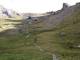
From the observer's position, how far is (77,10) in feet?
316

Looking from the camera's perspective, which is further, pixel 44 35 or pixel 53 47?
pixel 44 35

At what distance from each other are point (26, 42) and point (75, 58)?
27.9 meters

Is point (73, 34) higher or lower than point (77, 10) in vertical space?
lower

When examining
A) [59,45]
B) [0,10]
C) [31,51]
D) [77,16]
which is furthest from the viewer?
[0,10]

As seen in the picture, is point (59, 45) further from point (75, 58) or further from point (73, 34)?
point (75, 58)

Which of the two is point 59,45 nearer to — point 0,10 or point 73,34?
point 73,34

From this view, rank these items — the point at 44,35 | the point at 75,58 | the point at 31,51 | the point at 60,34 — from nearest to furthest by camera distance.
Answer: the point at 75,58 → the point at 31,51 → the point at 60,34 → the point at 44,35

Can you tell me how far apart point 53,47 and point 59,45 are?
271 cm

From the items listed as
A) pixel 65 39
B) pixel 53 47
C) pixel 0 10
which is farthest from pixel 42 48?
pixel 0 10

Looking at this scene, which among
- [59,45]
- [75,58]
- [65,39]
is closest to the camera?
[75,58]

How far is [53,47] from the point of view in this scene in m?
65.1

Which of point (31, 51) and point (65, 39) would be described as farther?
point (65, 39)

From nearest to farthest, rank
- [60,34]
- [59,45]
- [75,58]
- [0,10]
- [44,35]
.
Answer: [75,58] < [59,45] < [60,34] < [44,35] < [0,10]

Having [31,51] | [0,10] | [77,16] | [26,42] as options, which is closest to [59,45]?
[31,51]
